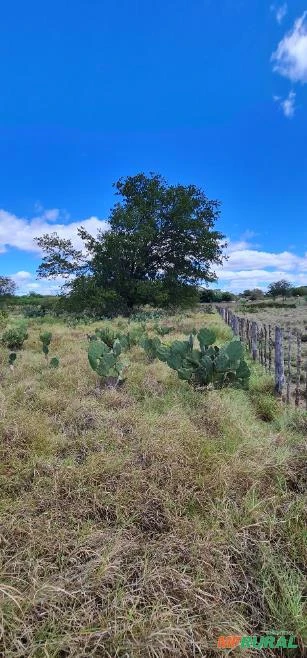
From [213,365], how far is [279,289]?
42456 millimetres

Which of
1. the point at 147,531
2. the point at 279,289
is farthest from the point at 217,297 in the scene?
the point at 147,531

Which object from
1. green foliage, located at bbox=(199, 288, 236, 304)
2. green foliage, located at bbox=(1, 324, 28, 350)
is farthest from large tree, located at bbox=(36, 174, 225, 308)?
green foliage, located at bbox=(199, 288, 236, 304)

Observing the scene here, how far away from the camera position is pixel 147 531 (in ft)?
6.88

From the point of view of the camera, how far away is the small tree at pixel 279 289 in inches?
1721

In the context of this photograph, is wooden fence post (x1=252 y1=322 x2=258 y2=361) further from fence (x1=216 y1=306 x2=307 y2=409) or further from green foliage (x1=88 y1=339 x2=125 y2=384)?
green foliage (x1=88 y1=339 x2=125 y2=384)

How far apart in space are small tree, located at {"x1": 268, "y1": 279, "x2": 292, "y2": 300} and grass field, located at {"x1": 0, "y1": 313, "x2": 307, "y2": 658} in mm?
42552

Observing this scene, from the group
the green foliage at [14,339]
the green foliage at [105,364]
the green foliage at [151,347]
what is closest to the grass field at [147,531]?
the green foliage at [105,364]

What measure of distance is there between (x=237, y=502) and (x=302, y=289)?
45666 mm

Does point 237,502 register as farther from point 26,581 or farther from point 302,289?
point 302,289

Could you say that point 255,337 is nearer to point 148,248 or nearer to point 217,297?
point 148,248

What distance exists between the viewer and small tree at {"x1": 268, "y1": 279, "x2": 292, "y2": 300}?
4372 centimetres

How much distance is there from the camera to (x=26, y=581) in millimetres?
1709

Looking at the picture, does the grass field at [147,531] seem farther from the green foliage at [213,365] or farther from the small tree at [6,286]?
the small tree at [6,286]

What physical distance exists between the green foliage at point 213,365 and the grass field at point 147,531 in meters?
0.94
